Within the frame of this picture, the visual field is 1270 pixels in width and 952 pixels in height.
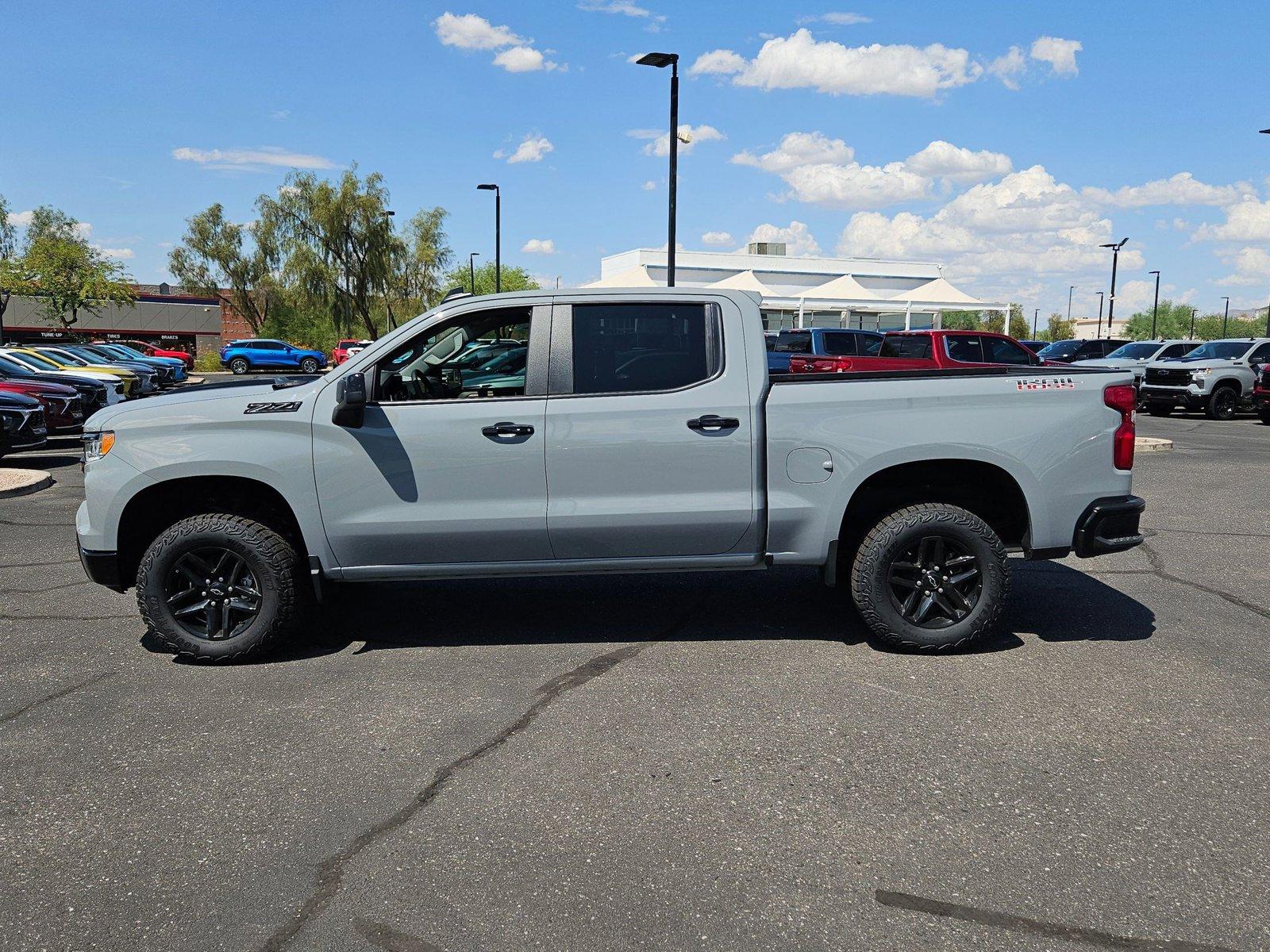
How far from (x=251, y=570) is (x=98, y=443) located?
1.03 meters

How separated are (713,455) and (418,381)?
1587 millimetres

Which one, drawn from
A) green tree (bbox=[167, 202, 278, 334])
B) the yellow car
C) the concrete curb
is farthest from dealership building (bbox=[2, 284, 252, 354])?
the concrete curb

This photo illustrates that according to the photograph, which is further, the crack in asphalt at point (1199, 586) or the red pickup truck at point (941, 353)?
the red pickup truck at point (941, 353)

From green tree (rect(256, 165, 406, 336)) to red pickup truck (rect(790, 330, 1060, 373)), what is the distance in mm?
43532

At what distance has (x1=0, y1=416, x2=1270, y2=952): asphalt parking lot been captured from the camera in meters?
3.05

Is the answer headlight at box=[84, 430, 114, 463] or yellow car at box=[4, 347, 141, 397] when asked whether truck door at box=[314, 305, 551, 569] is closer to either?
headlight at box=[84, 430, 114, 463]

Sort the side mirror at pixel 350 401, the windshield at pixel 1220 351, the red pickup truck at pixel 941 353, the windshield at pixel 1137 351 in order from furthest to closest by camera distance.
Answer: the windshield at pixel 1137 351 → the windshield at pixel 1220 351 → the red pickup truck at pixel 941 353 → the side mirror at pixel 350 401

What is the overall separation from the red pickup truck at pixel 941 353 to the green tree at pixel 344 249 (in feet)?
143

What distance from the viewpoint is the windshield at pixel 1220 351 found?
23891mm

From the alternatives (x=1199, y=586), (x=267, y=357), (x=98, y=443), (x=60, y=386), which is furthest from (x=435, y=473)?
(x=267, y=357)

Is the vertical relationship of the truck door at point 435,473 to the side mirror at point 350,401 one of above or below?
below

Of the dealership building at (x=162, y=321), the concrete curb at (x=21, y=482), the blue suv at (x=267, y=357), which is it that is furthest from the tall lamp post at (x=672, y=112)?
the dealership building at (x=162, y=321)

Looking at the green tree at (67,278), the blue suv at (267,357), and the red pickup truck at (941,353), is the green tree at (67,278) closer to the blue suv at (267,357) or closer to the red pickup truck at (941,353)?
the blue suv at (267,357)

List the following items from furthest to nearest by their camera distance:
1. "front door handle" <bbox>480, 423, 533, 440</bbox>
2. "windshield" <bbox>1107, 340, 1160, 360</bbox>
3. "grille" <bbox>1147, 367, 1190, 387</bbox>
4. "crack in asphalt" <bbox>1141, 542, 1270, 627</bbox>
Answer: "windshield" <bbox>1107, 340, 1160, 360</bbox>, "grille" <bbox>1147, 367, 1190, 387</bbox>, "crack in asphalt" <bbox>1141, 542, 1270, 627</bbox>, "front door handle" <bbox>480, 423, 533, 440</bbox>
